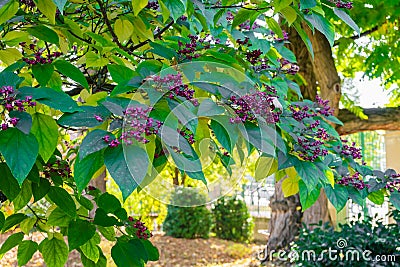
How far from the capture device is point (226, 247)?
8.09 meters

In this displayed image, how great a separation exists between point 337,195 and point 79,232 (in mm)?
743

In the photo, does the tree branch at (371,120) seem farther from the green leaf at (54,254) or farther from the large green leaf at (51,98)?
the large green leaf at (51,98)

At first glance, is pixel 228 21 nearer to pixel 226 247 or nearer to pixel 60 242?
pixel 60 242

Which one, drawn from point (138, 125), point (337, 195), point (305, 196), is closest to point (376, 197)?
point (337, 195)

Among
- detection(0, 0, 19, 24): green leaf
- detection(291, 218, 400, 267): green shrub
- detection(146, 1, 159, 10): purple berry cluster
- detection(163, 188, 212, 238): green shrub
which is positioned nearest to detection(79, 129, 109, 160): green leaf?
detection(0, 0, 19, 24): green leaf

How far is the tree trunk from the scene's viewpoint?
519 centimetres

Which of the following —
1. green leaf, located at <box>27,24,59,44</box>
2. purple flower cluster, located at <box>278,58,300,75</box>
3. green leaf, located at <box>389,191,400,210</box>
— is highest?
purple flower cluster, located at <box>278,58,300,75</box>

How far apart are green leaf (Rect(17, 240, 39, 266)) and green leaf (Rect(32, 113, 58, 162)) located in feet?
2.70

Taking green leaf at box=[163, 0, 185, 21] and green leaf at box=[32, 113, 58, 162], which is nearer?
green leaf at box=[32, 113, 58, 162]

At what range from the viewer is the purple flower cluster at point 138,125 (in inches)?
34.2

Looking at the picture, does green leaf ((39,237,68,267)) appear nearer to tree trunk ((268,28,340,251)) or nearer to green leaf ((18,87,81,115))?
green leaf ((18,87,81,115))

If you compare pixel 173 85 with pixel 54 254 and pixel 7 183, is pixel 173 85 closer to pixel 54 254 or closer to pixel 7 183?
pixel 7 183

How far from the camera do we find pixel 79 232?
139cm

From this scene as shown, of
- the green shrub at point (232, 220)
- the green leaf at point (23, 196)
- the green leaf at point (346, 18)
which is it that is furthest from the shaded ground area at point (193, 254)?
the green leaf at point (346, 18)
